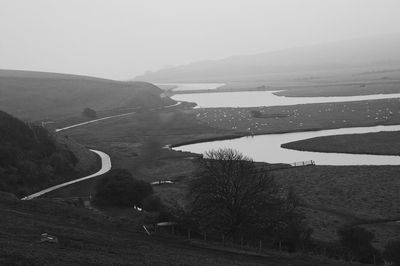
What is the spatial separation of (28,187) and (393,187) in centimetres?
3206

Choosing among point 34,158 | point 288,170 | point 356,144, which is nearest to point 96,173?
point 34,158

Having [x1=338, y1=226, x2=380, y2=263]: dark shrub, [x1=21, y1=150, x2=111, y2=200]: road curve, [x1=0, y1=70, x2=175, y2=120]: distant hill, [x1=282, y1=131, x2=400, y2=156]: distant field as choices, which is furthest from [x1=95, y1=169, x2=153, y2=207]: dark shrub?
[x1=0, y1=70, x2=175, y2=120]: distant hill

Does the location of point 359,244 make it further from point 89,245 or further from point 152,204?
point 152,204

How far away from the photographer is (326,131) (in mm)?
86250

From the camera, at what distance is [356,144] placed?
68.1m

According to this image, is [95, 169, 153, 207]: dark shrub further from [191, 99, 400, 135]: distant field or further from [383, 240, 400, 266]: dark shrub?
[191, 99, 400, 135]: distant field

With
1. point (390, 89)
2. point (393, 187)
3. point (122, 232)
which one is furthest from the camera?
point (390, 89)

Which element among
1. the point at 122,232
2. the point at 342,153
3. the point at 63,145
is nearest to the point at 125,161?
the point at 63,145

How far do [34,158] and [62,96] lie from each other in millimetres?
95471

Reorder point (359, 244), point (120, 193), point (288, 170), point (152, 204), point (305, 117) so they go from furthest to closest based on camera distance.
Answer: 1. point (305, 117)
2. point (288, 170)
3. point (120, 193)
4. point (152, 204)
5. point (359, 244)

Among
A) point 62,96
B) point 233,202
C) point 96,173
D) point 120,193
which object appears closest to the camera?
point 233,202

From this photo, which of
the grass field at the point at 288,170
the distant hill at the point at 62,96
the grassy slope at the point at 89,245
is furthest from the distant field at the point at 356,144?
the distant hill at the point at 62,96

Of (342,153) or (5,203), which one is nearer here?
(5,203)

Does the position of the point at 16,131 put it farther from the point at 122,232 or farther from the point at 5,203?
the point at 122,232
